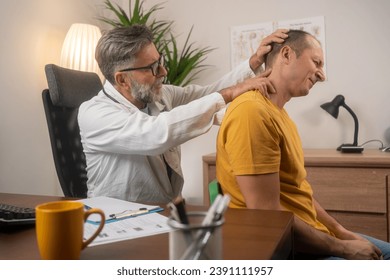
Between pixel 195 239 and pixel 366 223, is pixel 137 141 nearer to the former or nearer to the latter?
pixel 195 239

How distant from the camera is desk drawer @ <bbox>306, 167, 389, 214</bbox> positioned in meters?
1.91

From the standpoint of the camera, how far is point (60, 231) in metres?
0.55

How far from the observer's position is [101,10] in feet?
9.55

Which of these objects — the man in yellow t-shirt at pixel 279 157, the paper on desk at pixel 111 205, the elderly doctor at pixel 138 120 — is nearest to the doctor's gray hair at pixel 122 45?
the elderly doctor at pixel 138 120

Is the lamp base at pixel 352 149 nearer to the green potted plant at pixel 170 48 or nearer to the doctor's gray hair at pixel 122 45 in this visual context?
the green potted plant at pixel 170 48

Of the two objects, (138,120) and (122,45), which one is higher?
(122,45)

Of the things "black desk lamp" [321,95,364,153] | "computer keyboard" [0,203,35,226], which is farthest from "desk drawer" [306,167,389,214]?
"computer keyboard" [0,203,35,226]

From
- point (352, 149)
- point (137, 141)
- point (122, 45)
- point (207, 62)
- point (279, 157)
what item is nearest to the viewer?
point (279, 157)

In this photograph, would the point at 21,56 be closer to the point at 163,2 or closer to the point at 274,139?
the point at 163,2

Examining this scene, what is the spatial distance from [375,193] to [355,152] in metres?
0.34

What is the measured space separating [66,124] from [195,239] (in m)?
1.23

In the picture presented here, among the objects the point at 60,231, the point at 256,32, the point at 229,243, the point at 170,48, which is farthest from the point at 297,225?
the point at 170,48

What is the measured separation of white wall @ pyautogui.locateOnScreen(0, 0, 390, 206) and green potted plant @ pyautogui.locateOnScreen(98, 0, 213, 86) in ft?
0.24

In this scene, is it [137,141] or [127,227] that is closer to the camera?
[127,227]
